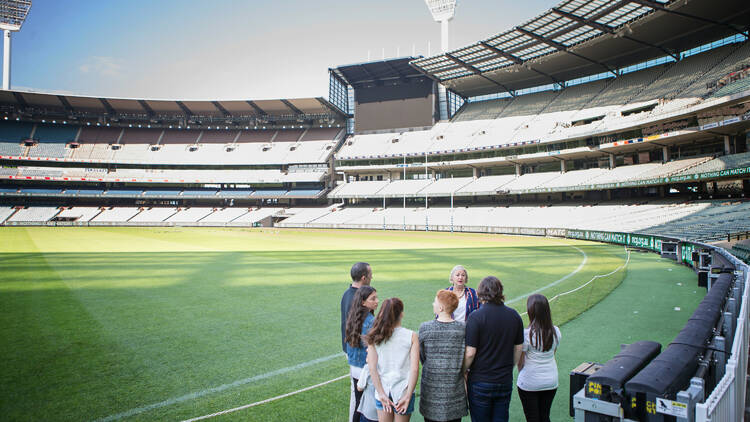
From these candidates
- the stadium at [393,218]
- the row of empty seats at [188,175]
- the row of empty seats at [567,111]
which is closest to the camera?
the stadium at [393,218]

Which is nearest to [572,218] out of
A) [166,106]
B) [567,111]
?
[567,111]

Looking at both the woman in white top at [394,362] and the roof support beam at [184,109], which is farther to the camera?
the roof support beam at [184,109]

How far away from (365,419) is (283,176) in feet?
240

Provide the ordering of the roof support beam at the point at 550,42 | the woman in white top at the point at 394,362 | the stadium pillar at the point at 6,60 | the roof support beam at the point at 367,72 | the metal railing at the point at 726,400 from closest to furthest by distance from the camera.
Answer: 1. the metal railing at the point at 726,400
2. the woman in white top at the point at 394,362
3. the roof support beam at the point at 550,42
4. the roof support beam at the point at 367,72
5. the stadium pillar at the point at 6,60

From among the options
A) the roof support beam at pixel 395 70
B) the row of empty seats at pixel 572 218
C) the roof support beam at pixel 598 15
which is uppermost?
the roof support beam at pixel 395 70

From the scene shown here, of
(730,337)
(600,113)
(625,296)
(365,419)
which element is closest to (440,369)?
(365,419)

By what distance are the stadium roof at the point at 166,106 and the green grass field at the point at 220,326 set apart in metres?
59.4

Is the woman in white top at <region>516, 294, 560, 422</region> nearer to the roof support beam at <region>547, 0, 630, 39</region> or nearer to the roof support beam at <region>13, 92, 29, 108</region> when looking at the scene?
the roof support beam at <region>547, 0, 630, 39</region>

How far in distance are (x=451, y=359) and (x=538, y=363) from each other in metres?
1.13

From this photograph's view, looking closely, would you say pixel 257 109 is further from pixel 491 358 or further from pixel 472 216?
pixel 491 358

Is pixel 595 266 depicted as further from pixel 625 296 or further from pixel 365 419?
pixel 365 419

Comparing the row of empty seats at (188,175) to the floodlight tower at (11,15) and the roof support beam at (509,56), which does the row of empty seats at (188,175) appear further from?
the roof support beam at (509,56)

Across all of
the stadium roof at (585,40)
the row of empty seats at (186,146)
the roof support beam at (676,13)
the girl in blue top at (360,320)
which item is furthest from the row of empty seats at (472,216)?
the girl in blue top at (360,320)

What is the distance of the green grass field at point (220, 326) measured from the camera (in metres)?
5.65
